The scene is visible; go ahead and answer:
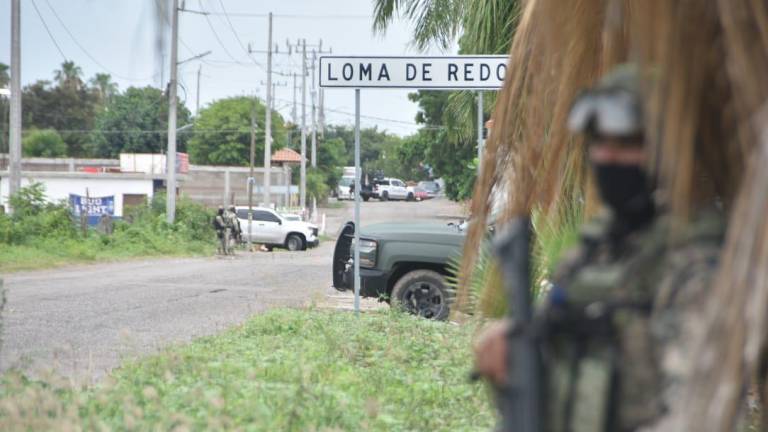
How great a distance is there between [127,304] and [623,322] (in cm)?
1312

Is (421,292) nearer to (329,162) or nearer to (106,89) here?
(106,89)

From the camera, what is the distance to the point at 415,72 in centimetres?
1040

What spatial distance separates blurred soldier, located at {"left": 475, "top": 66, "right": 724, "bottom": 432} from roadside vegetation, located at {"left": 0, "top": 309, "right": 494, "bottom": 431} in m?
2.93

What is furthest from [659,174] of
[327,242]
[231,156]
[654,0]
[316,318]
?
[231,156]

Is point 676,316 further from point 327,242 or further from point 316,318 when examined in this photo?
point 327,242

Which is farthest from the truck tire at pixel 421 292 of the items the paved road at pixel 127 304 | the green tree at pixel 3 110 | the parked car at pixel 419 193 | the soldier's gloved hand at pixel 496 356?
the parked car at pixel 419 193

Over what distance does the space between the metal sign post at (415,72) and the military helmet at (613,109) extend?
7428mm

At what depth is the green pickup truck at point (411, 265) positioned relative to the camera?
12.6m

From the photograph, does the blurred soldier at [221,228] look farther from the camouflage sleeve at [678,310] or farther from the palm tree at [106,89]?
the camouflage sleeve at [678,310]

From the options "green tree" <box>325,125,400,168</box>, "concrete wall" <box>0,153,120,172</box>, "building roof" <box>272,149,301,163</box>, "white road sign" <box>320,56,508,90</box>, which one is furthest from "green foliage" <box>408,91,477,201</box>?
"green tree" <box>325,125,400,168</box>

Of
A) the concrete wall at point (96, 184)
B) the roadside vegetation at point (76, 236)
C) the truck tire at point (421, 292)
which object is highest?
the concrete wall at point (96, 184)

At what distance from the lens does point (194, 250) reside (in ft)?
116

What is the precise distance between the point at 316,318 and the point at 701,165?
327 inches

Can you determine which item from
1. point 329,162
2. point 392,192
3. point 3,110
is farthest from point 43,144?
point 392,192
